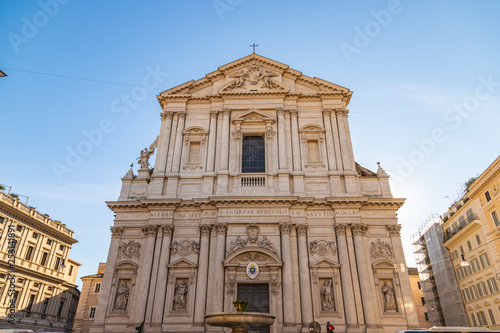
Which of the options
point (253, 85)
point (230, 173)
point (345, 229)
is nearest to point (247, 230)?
point (230, 173)

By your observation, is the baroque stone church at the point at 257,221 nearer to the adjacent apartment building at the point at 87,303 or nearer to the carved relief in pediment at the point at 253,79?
the carved relief in pediment at the point at 253,79

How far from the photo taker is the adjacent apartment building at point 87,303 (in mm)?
35156

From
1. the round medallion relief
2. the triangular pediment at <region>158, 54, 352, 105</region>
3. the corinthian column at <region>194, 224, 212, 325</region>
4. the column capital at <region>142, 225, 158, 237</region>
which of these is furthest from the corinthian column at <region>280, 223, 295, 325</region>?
the triangular pediment at <region>158, 54, 352, 105</region>

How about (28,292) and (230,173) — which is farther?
(28,292)

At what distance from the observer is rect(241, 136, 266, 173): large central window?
20656mm

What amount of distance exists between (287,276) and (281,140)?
299 inches

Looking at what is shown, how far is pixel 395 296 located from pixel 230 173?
10125 mm

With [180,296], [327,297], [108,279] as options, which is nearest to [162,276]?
[180,296]

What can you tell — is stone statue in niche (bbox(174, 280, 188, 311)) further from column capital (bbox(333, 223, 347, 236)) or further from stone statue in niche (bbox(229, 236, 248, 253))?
column capital (bbox(333, 223, 347, 236))

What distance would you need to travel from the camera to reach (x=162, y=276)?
57.0ft

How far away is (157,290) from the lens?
17.1 metres

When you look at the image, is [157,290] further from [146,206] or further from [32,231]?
[32,231]

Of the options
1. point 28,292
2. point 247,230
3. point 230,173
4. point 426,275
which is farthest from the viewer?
point 426,275

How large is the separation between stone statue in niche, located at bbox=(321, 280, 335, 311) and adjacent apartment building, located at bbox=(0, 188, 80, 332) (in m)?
24.5
